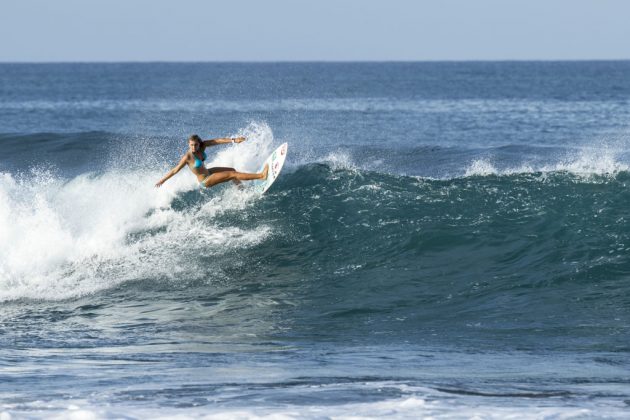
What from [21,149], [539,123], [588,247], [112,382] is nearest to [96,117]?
[21,149]

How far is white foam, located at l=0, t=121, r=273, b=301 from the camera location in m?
12.5

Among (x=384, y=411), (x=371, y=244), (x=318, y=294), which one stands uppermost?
(x=371, y=244)

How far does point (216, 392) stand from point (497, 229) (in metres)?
7.26

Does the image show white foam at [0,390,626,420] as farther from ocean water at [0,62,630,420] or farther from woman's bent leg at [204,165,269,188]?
woman's bent leg at [204,165,269,188]

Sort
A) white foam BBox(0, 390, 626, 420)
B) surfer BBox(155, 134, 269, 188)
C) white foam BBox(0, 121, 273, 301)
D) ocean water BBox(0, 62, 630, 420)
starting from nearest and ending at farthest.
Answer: white foam BBox(0, 390, 626, 420), ocean water BBox(0, 62, 630, 420), white foam BBox(0, 121, 273, 301), surfer BBox(155, 134, 269, 188)

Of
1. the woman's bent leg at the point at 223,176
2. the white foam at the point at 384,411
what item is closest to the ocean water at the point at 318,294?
the white foam at the point at 384,411

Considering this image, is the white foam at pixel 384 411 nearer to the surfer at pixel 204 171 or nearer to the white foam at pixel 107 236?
the white foam at pixel 107 236

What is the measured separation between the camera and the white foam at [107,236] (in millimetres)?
12508

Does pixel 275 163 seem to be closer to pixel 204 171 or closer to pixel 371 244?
pixel 204 171

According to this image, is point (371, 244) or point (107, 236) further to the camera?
point (107, 236)

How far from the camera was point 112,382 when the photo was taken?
729cm

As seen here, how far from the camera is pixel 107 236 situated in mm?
13766

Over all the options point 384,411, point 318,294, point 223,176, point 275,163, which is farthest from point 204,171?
point 384,411

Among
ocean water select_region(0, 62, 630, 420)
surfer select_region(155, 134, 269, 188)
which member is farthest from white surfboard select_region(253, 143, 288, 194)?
ocean water select_region(0, 62, 630, 420)
